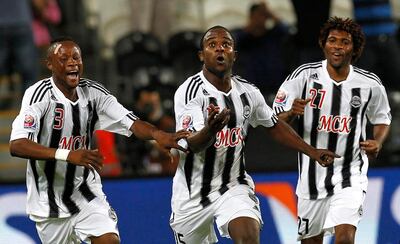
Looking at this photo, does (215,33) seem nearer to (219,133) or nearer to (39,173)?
(219,133)

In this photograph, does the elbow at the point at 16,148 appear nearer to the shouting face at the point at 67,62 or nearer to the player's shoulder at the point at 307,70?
the shouting face at the point at 67,62

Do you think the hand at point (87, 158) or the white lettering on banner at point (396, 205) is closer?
the hand at point (87, 158)

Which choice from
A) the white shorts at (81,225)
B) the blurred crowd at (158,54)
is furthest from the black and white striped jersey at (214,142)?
the blurred crowd at (158,54)

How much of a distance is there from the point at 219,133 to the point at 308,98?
0.85 meters

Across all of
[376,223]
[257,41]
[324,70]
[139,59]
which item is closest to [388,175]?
[376,223]

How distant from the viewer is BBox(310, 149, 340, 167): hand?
8.18 m

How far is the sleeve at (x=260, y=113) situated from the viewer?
827 centimetres

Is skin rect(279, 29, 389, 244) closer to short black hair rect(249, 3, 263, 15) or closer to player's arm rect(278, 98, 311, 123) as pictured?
player's arm rect(278, 98, 311, 123)

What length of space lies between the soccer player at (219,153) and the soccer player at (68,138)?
322mm

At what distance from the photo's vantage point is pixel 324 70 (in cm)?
866

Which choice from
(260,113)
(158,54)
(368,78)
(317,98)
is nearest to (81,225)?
(260,113)

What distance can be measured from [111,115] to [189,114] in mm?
629

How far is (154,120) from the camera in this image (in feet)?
35.4

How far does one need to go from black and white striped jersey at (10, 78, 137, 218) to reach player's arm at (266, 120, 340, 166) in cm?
101
